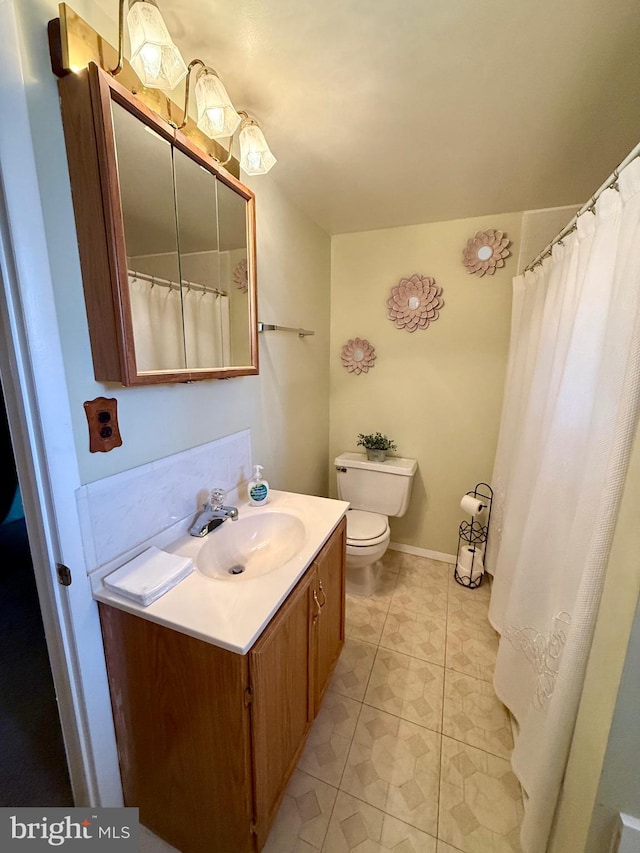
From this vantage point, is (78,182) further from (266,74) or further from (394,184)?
(394,184)

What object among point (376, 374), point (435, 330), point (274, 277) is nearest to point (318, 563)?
point (274, 277)

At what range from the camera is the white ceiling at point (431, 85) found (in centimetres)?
85

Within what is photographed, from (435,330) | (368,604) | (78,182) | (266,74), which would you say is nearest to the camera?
(78,182)

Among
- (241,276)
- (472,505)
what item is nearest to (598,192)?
(241,276)

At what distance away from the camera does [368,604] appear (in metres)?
1.98

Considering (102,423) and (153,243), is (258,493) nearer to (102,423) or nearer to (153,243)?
(102,423)

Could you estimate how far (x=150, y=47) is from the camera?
74 centimetres

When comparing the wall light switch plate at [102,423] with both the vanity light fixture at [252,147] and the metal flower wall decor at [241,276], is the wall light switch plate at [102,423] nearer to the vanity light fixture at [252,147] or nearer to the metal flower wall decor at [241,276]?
the metal flower wall decor at [241,276]

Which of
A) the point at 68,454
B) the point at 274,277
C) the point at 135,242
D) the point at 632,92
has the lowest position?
the point at 68,454

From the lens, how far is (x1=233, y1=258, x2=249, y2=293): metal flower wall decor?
1.30 meters

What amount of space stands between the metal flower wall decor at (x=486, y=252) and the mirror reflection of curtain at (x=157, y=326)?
176 centimetres

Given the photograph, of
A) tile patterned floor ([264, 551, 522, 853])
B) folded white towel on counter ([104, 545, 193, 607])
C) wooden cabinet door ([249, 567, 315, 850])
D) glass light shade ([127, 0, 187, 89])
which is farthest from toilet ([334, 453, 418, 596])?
glass light shade ([127, 0, 187, 89])

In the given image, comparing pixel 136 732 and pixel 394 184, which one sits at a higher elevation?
pixel 394 184

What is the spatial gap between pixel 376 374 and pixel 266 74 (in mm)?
1610
